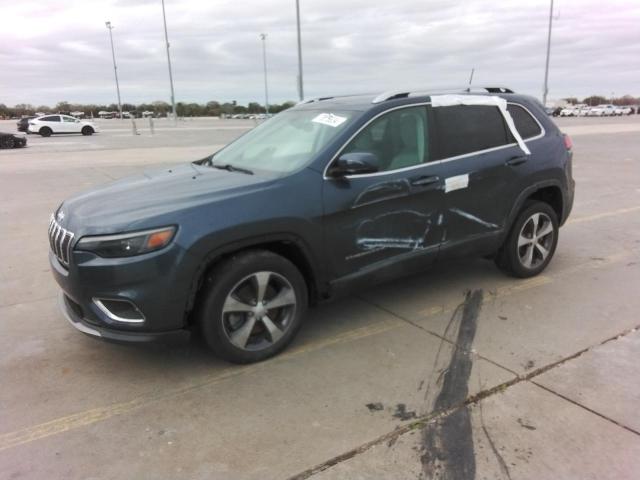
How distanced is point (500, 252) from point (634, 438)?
2.42m

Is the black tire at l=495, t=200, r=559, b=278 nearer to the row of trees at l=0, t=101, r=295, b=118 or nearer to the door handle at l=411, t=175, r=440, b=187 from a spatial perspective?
the door handle at l=411, t=175, r=440, b=187

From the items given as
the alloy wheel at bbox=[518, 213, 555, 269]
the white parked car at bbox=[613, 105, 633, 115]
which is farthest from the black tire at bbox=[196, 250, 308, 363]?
the white parked car at bbox=[613, 105, 633, 115]

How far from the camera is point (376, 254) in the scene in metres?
4.00

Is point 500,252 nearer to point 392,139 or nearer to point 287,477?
point 392,139

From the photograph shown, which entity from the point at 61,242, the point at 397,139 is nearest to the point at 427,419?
the point at 397,139

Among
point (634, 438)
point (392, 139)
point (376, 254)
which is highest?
point (392, 139)

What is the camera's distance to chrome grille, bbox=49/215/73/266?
3339 millimetres

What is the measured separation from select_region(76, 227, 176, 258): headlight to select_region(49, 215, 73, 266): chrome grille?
9.9 inches

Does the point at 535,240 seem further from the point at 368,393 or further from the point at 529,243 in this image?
the point at 368,393

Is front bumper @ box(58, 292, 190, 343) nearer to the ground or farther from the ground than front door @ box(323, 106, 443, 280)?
nearer to the ground

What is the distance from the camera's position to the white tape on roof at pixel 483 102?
4.41 m

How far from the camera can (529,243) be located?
5.13 metres

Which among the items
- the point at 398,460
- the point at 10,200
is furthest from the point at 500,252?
the point at 10,200

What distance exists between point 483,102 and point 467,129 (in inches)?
15.9
